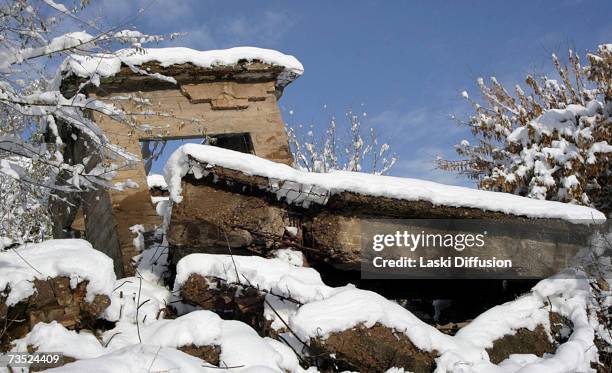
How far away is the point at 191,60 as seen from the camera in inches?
277

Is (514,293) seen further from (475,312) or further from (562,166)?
(562,166)

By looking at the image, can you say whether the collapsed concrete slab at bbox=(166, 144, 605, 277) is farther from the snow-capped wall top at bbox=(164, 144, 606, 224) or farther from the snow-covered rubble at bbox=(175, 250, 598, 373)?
the snow-covered rubble at bbox=(175, 250, 598, 373)

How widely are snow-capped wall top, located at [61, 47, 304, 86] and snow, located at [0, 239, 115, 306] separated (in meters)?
2.84

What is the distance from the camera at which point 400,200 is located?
Answer: 4.94 metres

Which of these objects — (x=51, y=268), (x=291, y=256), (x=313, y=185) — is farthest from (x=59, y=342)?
(x=313, y=185)

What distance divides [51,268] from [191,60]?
3.70 m

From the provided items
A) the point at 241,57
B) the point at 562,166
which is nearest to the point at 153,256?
the point at 241,57

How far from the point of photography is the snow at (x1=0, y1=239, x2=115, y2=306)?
3.75 metres

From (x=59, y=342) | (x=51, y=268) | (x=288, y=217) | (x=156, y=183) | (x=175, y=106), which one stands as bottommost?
(x=59, y=342)

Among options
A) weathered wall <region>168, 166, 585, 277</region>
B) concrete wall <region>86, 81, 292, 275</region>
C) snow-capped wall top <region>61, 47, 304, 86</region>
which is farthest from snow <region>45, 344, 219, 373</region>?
snow-capped wall top <region>61, 47, 304, 86</region>

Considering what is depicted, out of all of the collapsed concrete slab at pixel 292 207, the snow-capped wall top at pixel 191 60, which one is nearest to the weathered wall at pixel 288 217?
the collapsed concrete slab at pixel 292 207

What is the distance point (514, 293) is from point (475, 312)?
0.44 metres

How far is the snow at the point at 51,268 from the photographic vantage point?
375cm

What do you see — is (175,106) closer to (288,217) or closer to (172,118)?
(172,118)
